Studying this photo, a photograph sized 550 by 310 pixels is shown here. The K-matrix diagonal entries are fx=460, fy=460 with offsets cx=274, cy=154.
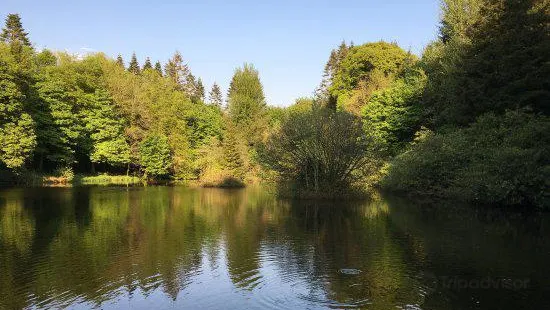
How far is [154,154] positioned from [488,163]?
1584 inches

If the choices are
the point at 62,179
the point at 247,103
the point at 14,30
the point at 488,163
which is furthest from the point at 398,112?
the point at 14,30

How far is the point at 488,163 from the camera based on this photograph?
24.3 m

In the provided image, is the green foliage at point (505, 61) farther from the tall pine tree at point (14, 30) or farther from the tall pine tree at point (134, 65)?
the tall pine tree at point (134, 65)

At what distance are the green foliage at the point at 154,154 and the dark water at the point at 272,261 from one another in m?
33.2

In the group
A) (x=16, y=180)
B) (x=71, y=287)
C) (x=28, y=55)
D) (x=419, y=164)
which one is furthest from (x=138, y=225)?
(x=28, y=55)

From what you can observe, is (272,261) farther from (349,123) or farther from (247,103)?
(247,103)

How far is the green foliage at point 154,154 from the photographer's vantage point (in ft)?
180

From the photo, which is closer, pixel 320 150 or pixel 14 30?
pixel 320 150

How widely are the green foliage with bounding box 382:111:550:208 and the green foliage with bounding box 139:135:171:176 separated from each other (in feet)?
101

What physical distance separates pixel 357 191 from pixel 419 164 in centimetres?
495

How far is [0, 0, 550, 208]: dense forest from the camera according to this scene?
26.5 m

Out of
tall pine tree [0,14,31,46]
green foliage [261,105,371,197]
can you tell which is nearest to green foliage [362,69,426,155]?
green foliage [261,105,371,197]

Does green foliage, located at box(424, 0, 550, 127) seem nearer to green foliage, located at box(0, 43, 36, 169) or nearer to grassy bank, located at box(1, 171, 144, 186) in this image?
grassy bank, located at box(1, 171, 144, 186)

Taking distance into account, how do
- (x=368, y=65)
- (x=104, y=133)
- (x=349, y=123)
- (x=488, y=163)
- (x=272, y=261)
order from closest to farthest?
(x=272, y=261)
(x=488, y=163)
(x=349, y=123)
(x=104, y=133)
(x=368, y=65)
